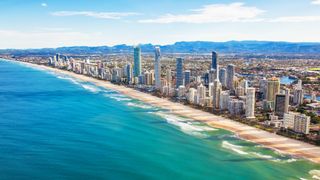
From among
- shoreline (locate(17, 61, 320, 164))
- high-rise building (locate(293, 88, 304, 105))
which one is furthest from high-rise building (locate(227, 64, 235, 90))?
shoreline (locate(17, 61, 320, 164))

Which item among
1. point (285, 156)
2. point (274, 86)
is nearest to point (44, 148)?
point (285, 156)

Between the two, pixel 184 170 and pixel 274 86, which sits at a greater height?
pixel 274 86

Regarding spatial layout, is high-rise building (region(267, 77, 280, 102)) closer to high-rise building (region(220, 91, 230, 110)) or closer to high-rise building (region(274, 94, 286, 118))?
high-rise building (region(274, 94, 286, 118))

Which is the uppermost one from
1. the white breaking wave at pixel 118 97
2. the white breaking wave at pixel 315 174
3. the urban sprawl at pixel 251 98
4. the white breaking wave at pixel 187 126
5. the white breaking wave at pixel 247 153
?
the urban sprawl at pixel 251 98

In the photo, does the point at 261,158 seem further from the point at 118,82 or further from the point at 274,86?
the point at 118,82

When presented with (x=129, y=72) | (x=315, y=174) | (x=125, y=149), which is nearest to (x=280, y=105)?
(x=315, y=174)

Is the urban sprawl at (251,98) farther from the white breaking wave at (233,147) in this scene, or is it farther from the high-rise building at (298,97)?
the white breaking wave at (233,147)

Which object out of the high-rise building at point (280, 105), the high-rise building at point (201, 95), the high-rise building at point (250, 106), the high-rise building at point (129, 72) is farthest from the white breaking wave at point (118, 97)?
the high-rise building at point (280, 105)

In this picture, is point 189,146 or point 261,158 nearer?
point 261,158
